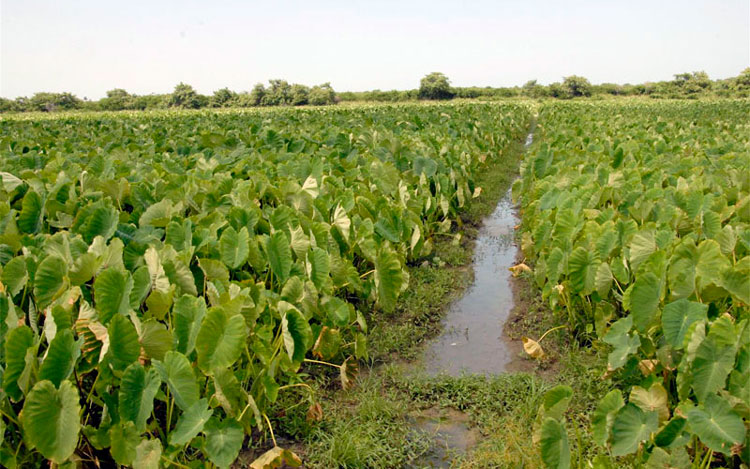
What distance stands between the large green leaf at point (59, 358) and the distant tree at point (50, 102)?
49.5 metres

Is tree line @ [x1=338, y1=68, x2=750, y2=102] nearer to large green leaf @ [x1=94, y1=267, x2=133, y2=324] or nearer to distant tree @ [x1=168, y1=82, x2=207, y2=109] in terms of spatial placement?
distant tree @ [x1=168, y1=82, x2=207, y2=109]

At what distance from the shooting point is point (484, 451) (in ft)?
7.52

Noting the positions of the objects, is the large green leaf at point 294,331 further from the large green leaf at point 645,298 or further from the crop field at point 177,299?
the large green leaf at point 645,298

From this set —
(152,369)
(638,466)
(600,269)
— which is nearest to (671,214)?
(600,269)

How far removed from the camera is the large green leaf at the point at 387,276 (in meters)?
3.15

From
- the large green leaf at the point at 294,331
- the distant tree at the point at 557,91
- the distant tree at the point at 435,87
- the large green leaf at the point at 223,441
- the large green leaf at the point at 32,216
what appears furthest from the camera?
the distant tree at the point at 557,91

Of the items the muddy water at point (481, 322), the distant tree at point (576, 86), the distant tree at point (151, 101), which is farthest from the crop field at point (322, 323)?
the distant tree at point (576, 86)

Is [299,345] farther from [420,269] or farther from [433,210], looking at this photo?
[433,210]

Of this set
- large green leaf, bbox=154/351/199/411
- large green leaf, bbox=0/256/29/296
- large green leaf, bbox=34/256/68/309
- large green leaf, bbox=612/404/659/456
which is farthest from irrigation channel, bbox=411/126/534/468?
large green leaf, bbox=0/256/29/296

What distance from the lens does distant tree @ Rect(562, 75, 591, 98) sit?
52.1 metres

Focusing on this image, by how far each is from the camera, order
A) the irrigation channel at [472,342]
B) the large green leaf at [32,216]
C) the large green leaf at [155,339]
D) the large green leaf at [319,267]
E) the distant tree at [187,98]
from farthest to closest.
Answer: the distant tree at [187,98] → the large green leaf at [32,216] → the large green leaf at [319,267] → the irrigation channel at [472,342] → the large green leaf at [155,339]

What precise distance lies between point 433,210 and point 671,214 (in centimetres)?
235

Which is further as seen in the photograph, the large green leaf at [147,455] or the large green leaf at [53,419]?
the large green leaf at [147,455]

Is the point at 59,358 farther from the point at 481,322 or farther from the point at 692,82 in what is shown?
the point at 692,82
